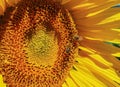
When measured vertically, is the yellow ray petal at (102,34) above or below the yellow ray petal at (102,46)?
above

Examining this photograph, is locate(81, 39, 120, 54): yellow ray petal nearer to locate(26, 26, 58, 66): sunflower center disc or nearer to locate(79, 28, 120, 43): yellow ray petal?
locate(79, 28, 120, 43): yellow ray petal

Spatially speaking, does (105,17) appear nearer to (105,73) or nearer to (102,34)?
(102,34)

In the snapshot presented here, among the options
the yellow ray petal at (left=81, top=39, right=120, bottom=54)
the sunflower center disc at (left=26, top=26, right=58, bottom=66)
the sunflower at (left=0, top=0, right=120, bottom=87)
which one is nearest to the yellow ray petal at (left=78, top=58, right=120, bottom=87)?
the sunflower at (left=0, top=0, right=120, bottom=87)

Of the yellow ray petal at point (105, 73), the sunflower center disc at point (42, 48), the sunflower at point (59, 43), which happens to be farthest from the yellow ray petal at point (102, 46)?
the sunflower center disc at point (42, 48)

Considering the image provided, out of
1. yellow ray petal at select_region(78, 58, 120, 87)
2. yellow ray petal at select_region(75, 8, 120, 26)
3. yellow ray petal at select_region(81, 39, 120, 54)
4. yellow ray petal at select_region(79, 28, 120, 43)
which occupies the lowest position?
yellow ray petal at select_region(78, 58, 120, 87)

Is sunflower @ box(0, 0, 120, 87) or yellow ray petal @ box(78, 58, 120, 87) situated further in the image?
yellow ray petal @ box(78, 58, 120, 87)

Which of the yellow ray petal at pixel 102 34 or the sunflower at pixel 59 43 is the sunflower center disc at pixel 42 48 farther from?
the yellow ray petal at pixel 102 34

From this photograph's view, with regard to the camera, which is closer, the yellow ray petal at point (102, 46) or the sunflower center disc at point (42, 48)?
the sunflower center disc at point (42, 48)

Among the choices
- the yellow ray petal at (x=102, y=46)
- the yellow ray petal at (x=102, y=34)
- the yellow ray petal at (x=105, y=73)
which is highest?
the yellow ray petal at (x=102, y=34)

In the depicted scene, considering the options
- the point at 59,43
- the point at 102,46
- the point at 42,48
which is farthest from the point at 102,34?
the point at 42,48
